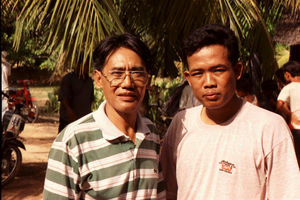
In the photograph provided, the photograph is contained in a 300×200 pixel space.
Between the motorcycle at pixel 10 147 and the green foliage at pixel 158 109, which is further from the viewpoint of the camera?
the green foliage at pixel 158 109

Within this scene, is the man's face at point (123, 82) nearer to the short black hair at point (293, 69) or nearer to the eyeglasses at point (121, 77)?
the eyeglasses at point (121, 77)

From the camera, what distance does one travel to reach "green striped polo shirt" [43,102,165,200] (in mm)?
1463

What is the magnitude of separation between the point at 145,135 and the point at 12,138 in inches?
174

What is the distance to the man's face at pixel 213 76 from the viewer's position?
1.71 m

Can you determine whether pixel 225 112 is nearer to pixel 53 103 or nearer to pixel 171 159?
pixel 171 159

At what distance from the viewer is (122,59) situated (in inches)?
65.1

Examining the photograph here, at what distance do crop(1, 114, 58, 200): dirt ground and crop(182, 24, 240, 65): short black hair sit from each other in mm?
4032

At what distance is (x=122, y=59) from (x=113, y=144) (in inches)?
14.5

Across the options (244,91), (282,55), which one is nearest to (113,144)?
(244,91)

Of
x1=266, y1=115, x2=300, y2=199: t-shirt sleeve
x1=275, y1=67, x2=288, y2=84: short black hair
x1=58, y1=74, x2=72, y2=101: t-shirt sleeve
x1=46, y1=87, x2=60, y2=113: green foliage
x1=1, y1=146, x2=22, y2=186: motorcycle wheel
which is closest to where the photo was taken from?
x1=266, y1=115, x2=300, y2=199: t-shirt sleeve

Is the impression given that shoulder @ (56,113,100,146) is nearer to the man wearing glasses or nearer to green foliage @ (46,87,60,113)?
the man wearing glasses

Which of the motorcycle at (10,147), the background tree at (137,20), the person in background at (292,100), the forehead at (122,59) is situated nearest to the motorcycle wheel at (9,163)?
the motorcycle at (10,147)

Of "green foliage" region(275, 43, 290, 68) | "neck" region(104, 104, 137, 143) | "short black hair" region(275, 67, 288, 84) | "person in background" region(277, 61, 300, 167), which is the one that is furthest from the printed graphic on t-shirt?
"green foliage" region(275, 43, 290, 68)

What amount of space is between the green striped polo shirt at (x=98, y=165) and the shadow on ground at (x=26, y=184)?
3.95 m
